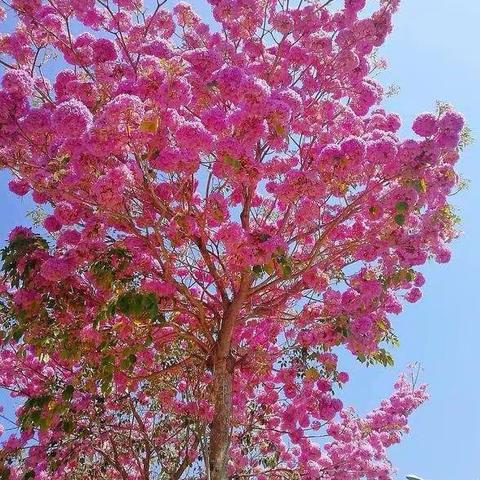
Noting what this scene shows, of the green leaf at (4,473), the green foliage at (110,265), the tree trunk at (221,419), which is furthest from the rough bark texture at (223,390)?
the green leaf at (4,473)

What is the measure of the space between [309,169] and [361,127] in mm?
1175

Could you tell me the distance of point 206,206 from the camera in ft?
18.6

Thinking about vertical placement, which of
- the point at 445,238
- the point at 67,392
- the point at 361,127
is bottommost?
the point at 67,392

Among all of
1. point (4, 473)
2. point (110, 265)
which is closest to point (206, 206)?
point (110, 265)

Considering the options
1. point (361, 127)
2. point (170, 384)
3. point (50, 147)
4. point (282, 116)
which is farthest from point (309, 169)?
point (170, 384)

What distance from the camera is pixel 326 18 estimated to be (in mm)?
6246

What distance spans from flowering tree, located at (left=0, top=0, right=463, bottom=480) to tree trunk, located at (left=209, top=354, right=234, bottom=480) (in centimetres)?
2

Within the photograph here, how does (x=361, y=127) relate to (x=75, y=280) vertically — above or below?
above

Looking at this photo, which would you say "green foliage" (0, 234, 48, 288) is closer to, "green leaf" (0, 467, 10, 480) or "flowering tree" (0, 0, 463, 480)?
"flowering tree" (0, 0, 463, 480)

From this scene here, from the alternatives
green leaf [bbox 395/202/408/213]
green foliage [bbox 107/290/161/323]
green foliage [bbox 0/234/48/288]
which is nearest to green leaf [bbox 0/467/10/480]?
green foliage [bbox 0/234/48/288]

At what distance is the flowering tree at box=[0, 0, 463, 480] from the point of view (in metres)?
4.79

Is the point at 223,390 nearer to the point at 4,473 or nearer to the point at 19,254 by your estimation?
the point at 19,254

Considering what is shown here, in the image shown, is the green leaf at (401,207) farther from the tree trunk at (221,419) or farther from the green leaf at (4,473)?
the green leaf at (4,473)

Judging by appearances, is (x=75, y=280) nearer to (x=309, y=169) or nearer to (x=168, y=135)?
(x=168, y=135)
